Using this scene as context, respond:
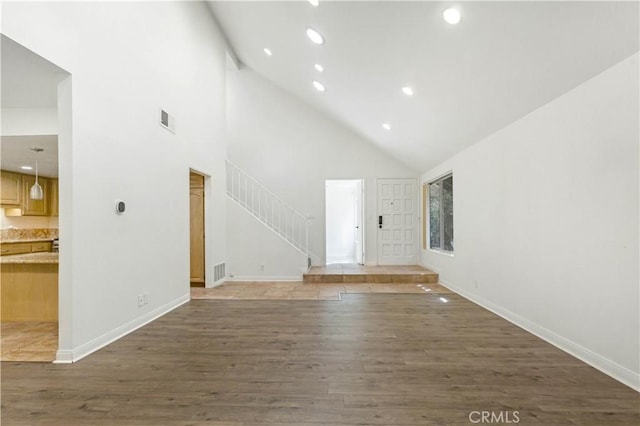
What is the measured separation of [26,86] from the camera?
2676 millimetres

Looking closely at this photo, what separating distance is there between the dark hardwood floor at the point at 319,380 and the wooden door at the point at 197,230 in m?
2.24

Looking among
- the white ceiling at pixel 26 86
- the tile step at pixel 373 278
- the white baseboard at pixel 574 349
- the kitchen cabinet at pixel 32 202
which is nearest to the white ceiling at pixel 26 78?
the white ceiling at pixel 26 86

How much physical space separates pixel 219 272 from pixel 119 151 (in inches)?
125

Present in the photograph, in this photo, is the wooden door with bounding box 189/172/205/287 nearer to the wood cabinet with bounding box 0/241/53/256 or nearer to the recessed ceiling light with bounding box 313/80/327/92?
the recessed ceiling light with bounding box 313/80/327/92

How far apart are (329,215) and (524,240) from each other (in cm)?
625

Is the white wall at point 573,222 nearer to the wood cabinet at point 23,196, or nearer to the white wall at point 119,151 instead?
the white wall at point 119,151

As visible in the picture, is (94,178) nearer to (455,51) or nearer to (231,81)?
(455,51)

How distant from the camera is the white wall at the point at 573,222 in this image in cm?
214

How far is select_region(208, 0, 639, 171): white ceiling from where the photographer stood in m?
2.18

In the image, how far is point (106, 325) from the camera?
289 centimetres

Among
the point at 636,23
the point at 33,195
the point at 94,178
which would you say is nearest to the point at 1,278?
the point at 33,195

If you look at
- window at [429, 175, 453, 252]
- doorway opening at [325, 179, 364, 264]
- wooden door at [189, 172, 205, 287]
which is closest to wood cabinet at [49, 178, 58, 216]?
wooden door at [189, 172, 205, 287]

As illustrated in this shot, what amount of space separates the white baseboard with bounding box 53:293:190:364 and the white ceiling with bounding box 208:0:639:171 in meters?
4.18

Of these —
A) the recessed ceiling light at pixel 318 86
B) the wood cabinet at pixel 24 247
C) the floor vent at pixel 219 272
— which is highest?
the recessed ceiling light at pixel 318 86
